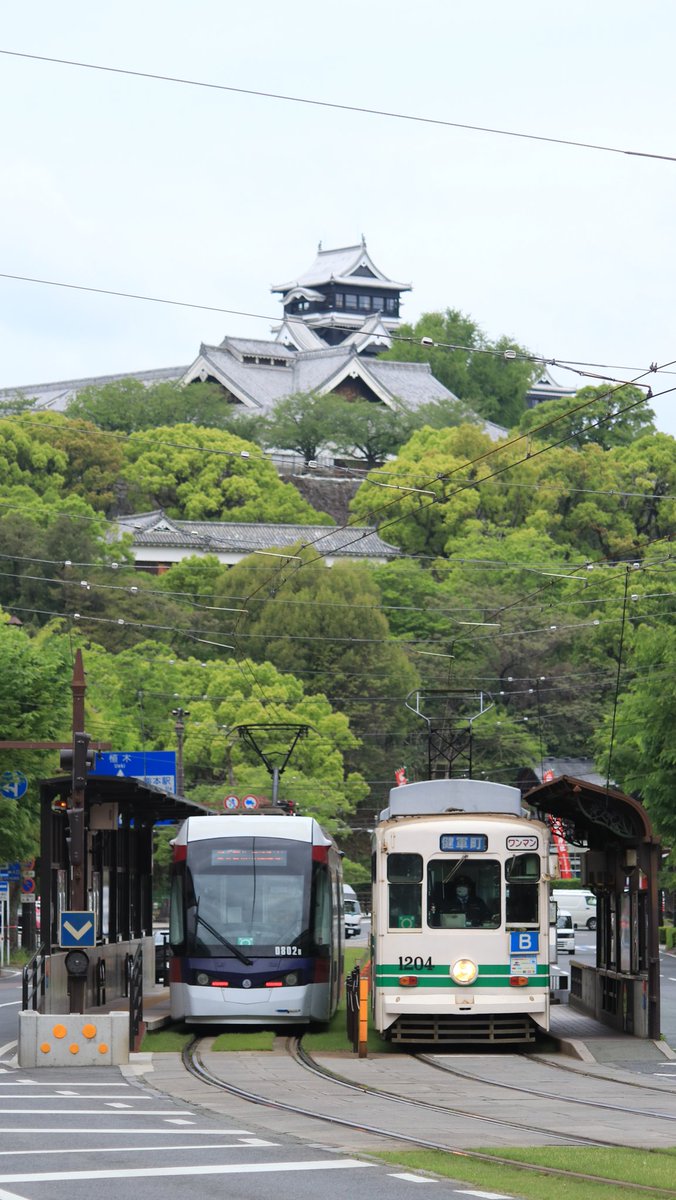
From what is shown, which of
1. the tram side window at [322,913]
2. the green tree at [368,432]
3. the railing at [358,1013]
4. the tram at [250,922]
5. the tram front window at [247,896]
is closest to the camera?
the railing at [358,1013]

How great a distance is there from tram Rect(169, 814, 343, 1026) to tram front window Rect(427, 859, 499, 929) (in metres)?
2.58

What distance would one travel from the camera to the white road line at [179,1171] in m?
11.7

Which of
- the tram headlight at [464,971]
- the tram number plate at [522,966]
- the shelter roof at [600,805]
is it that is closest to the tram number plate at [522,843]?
the shelter roof at [600,805]

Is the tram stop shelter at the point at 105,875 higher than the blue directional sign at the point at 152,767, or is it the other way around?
the blue directional sign at the point at 152,767

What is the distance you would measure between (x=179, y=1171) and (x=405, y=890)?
992cm

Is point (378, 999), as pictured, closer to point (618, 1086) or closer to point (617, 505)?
point (618, 1086)

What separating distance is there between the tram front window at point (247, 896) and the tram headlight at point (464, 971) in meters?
2.85

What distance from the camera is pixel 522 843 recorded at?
21.9m

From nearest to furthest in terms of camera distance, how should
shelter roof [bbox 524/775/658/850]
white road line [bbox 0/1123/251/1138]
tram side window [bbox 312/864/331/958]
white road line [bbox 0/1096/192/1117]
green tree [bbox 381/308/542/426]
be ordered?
white road line [bbox 0/1123/251/1138], white road line [bbox 0/1096/192/1117], shelter roof [bbox 524/775/658/850], tram side window [bbox 312/864/331/958], green tree [bbox 381/308/542/426]

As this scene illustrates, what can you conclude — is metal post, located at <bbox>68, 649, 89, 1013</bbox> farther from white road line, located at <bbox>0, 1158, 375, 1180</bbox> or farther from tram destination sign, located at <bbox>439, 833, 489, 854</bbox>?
white road line, located at <bbox>0, 1158, 375, 1180</bbox>

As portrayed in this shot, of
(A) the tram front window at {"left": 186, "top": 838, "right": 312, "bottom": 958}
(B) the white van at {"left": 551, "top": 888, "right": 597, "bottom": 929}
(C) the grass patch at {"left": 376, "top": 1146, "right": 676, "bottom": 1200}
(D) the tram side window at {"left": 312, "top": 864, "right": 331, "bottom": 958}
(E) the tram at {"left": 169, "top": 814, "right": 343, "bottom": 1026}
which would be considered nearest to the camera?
(C) the grass patch at {"left": 376, "top": 1146, "right": 676, "bottom": 1200}

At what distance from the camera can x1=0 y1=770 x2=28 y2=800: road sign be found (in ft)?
134

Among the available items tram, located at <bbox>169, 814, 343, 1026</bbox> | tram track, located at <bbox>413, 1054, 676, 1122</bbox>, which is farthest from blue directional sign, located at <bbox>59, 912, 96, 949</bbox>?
tram track, located at <bbox>413, 1054, 676, 1122</bbox>

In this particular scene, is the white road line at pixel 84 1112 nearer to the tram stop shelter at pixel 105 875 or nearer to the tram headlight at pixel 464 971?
the tram stop shelter at pixel 105 875
